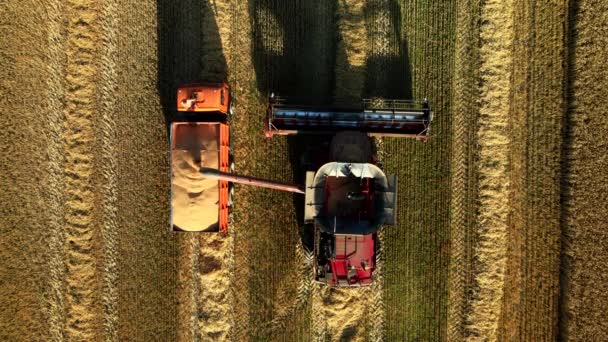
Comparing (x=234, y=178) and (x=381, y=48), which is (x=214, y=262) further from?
(x=381, y=48)

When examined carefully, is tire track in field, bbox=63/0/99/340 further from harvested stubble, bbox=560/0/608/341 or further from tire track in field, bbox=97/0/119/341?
harvested stubble, bbox=560/0/608/341

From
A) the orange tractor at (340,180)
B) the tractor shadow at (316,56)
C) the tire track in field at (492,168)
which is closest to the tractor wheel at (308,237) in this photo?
the tractor shadow at (316,56)

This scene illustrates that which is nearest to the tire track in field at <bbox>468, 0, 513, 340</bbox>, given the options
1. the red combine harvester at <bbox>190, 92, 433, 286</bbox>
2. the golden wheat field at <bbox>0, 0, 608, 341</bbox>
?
the golden wheat field at <bbox>0, 0, 608, 341</bbox>

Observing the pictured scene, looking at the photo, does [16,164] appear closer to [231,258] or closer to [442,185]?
[231,258]

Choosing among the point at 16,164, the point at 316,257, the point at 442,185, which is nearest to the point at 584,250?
the point at 442,185

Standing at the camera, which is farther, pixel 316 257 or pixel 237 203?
pixel 237 203

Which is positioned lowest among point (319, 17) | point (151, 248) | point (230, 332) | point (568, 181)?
point (230, 332)

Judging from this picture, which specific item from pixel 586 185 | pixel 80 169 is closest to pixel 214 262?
pixel 80 169
